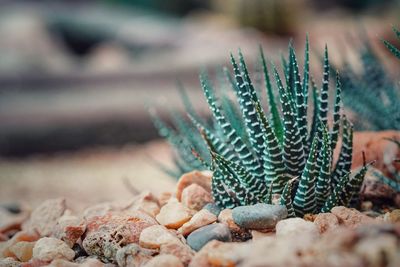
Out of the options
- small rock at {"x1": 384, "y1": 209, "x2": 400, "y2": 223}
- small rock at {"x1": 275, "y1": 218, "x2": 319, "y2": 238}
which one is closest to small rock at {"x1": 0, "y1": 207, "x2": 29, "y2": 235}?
small rock at {"x1": 275, "y1": 218, "x2": 319, "y2": 238}

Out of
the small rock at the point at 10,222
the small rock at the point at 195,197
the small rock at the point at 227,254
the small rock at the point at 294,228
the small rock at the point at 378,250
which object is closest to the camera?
the small rock at the point at 378,250

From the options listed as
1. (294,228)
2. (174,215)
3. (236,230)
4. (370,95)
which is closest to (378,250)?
(294,228)

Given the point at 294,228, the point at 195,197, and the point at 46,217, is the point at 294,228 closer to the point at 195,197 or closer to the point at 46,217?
the point at 195,197

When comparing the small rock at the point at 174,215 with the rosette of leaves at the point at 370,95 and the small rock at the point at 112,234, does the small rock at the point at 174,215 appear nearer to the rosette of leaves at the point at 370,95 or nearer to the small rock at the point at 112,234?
the small rock at the point at 112,234

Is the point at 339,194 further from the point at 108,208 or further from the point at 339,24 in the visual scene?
the point at 339,24

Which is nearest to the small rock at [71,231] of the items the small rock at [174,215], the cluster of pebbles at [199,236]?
the cluster of pebbles at [199,236]

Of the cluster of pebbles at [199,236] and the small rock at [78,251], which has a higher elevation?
the cluster of pebbles at [199,236]

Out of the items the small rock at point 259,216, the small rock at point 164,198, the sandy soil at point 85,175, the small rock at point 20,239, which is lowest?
the sandy soil at point 85,175
